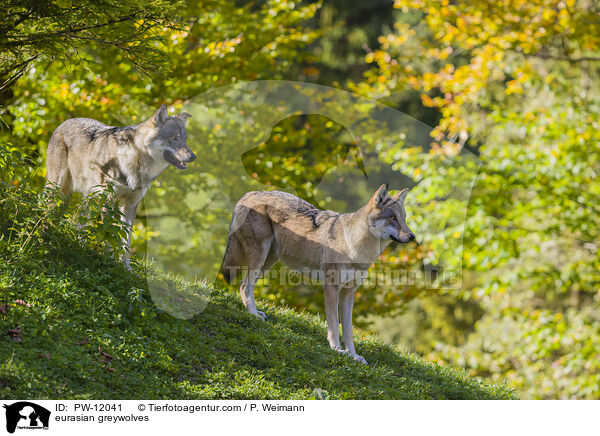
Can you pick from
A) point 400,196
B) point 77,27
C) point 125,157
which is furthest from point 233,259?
→ point 77,27

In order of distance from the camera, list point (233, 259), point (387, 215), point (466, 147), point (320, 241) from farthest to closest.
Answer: point (466, 147) → point (233, 259) → point (320, 241) → point (387, 215)

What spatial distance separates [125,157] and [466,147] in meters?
8.91

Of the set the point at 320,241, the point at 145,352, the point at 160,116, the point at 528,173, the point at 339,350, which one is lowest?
the point at 528,173

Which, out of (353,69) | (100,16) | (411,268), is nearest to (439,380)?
(411,268)

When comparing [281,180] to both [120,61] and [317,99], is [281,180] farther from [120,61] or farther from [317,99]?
[120,61]

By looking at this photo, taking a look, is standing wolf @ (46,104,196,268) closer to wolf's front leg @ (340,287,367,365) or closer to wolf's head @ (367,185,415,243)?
wolf's head @ (367,185,415,243)

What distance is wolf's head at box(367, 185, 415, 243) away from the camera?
6.76 m

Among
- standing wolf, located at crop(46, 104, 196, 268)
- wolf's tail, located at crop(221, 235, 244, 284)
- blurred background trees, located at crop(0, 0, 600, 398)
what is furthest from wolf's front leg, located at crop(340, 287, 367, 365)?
blurred background trees, located at crop(0, 0, 600, 398)

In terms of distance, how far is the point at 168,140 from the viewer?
716 centimetres

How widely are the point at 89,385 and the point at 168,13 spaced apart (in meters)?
4.41

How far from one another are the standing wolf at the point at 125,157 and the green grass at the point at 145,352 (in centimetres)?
88
